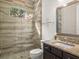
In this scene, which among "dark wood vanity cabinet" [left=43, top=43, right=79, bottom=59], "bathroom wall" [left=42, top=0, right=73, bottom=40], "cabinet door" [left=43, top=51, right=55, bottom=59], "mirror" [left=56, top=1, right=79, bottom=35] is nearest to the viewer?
"dark wood vanity cabinet" [left=43, top=43, right=79, bottom=59]

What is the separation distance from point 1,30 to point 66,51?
2189 mm

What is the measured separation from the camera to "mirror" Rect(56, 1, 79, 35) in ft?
8.15

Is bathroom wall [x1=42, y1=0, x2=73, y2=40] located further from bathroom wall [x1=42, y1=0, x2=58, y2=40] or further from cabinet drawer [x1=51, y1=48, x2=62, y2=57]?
cabinet drawer [x1=51, y1=48, x2=62, y2=57]

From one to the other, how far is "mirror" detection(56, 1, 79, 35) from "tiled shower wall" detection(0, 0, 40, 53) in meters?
1.08

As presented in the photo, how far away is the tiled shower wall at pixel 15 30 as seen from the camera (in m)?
3.13

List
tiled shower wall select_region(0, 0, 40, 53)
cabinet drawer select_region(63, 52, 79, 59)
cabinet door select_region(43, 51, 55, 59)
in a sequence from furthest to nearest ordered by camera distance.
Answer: tiled shower wall select_region(0, 0, 40, 53)
cabinet door select_region(43, 51, 55, 59)
cabinet drawer select_region(63, 52, 79, 59)

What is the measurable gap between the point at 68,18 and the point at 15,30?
183 centimetres

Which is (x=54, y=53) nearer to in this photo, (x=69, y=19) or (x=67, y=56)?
(x=67, y=56)

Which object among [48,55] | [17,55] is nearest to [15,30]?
[17,55]

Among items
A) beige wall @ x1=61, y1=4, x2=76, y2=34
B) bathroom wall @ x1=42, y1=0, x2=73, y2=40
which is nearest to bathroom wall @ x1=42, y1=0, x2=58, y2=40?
bathroom wall @ x1=42, y1=0, x2=73, y2=40

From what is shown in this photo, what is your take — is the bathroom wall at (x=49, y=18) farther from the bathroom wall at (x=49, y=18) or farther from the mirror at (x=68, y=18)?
the mirror at (x=68, y=18)

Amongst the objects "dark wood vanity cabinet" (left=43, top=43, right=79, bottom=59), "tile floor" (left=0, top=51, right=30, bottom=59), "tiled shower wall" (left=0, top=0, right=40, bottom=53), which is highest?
"tiled shower wall" (left=0, top=0, right=40, bottom=53)

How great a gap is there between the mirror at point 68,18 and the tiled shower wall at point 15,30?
1.08 metres

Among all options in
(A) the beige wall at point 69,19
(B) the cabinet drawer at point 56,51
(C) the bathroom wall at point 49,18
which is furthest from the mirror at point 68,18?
(B) the cabinet drawer at point 56,51
